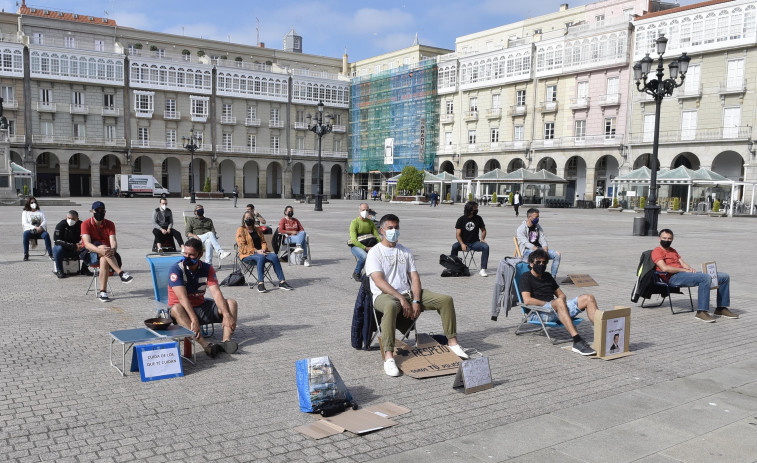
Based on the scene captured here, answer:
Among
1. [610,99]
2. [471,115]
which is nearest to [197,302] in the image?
[610,99]

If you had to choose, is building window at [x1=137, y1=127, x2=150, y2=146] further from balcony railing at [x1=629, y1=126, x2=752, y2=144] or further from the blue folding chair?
the blue folding chair

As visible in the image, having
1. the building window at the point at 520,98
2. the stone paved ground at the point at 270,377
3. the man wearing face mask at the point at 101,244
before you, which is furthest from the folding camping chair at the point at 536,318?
the building window at the point at 520,98

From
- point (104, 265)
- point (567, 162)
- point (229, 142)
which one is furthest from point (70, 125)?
point (104, 265)

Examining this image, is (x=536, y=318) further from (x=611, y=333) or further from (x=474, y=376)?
(x=474, y=376)

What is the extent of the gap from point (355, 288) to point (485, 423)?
19.0ft

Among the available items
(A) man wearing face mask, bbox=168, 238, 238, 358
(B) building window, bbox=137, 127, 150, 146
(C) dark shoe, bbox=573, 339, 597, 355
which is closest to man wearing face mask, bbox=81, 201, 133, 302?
(A) man wearing face mask, bbox=168, 238, 238, 358

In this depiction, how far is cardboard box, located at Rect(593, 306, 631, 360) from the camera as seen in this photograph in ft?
20.5

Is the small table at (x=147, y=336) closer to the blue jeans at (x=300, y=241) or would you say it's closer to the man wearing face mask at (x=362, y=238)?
the man wearing face mask at (x=362, y=238)

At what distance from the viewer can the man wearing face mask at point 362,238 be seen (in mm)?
10992

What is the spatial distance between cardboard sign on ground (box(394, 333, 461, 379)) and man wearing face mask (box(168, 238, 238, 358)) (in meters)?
1.75

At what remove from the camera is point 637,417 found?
4738mm

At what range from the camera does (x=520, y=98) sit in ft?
181

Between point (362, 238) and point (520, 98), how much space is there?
47.5 m

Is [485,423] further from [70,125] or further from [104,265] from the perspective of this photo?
[70,125]
